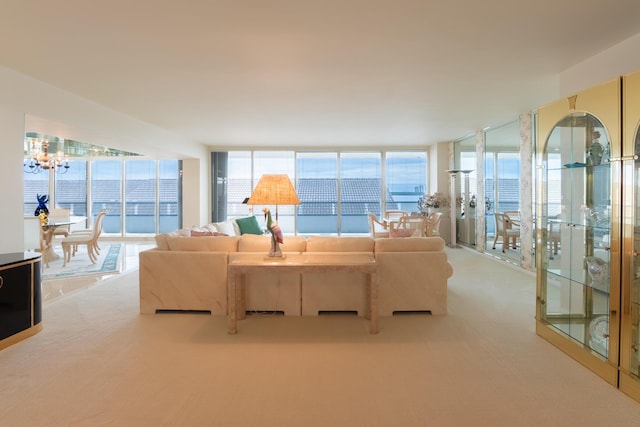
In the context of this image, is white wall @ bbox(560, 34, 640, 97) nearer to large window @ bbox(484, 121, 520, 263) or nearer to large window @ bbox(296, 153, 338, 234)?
large window @ bbox(484, 121, 520, 263)

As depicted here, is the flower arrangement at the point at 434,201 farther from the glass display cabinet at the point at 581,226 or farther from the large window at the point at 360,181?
the glass display cabinet at the point at 581,226

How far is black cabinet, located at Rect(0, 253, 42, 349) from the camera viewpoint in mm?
2976

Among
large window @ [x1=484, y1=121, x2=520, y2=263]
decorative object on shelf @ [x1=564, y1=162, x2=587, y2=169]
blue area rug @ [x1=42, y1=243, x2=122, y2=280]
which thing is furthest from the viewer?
large window @ [x1=484, y1=121, x2=520, y2=263]

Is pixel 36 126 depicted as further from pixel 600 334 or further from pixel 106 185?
pixel 600 334

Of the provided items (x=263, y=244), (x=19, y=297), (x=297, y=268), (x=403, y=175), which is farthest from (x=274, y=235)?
(x=403, y=175)

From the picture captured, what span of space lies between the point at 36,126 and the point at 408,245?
17.0 feet

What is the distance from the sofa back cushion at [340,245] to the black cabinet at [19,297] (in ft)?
8.62

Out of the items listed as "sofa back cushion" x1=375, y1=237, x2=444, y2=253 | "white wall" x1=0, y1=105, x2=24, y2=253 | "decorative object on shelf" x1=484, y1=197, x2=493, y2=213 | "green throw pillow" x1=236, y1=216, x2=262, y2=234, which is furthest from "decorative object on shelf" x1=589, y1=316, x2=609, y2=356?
"white wall" x1=0, y1=105, x2=24, y2=253

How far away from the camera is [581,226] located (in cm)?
300

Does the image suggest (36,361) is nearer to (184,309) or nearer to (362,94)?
(184,309)

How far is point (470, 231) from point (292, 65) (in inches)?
254

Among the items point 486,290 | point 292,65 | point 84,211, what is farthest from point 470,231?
point 84,211

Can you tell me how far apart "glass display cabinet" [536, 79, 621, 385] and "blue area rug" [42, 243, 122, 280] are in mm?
6195

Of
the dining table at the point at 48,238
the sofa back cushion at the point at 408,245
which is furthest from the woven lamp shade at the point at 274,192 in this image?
the dining table at the point at 48,238
